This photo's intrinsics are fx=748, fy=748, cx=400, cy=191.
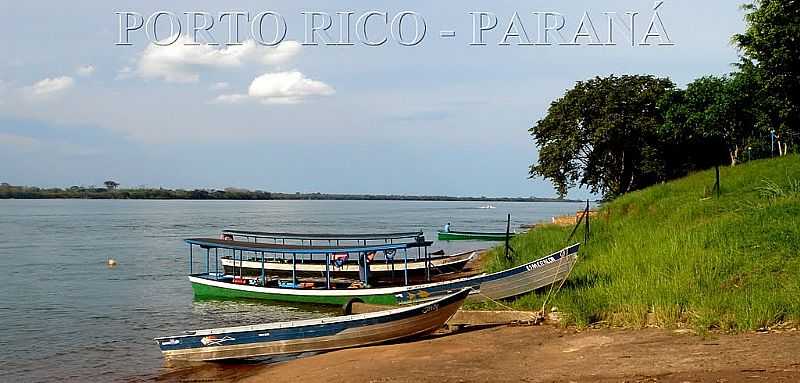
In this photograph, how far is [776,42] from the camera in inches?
829

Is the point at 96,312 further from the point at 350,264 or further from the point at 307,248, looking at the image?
the point at 350,264

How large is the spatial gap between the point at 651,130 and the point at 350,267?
19.3 m

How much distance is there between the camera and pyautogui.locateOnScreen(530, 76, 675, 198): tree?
3747cm


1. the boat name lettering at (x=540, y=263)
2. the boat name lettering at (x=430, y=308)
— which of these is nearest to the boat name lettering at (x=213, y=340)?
the boat name lettering at (x=430, y=308)

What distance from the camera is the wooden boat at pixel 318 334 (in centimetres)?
1356

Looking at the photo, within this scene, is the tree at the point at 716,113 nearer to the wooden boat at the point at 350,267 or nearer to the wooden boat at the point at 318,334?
the wooden boat at the point at 350,267

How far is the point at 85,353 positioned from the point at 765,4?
2010cm

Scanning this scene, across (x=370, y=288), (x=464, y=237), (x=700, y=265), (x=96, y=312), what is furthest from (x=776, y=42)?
(x=464, y=237)

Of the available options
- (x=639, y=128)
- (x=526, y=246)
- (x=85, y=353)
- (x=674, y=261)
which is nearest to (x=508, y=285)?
(x=674, y=261)

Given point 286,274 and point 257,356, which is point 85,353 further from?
point 286,274

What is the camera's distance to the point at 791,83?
22.2m

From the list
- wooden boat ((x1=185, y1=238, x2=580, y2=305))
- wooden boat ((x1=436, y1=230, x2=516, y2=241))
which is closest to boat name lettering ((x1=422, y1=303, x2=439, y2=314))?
wooden boat ((x1=185, y1=238, x2=580, y2=305))

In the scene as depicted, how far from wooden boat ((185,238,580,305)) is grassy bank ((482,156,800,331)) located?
0.42 meters

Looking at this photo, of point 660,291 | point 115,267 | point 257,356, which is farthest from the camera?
point 115,267
